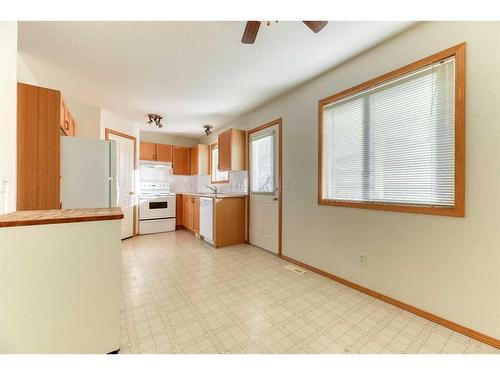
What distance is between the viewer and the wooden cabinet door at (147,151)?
491 centimetres

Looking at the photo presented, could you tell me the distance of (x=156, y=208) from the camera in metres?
4.76

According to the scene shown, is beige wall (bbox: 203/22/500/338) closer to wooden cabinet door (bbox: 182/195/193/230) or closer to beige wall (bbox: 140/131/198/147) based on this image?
wooden cabinet door (bbox: 182/195/193/230)

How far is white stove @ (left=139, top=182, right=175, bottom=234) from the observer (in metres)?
4.60

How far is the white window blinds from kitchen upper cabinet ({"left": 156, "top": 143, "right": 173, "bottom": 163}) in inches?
161

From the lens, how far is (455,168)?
1.54m

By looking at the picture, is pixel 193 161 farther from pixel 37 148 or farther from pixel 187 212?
pixel 37 148

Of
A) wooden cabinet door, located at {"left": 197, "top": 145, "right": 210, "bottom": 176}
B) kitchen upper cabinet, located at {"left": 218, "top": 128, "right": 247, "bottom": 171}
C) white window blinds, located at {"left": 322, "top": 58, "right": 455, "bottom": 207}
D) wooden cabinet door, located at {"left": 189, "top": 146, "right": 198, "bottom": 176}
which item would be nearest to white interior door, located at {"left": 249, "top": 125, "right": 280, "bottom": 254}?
kitchen upper cabinet, located at {"left": 218, "top": 128, "right": 247, "bottom": 171}

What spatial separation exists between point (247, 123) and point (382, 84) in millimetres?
2360

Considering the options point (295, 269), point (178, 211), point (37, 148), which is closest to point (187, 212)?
point (178, 211)

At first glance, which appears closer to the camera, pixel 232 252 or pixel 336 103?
pixel 336 103

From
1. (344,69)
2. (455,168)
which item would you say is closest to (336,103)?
(344,69)

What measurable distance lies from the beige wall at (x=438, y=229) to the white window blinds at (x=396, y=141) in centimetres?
13
